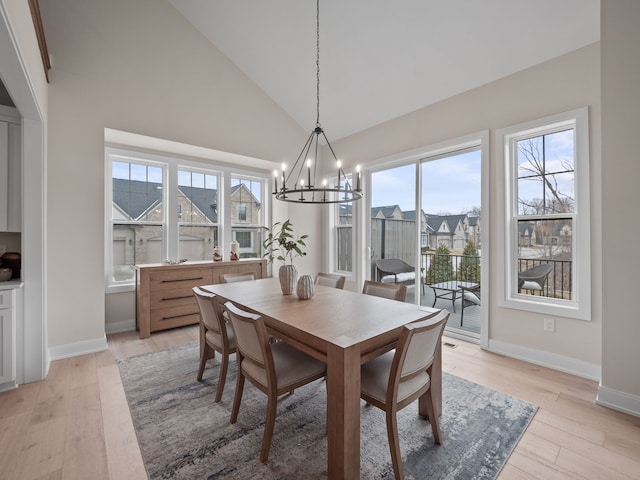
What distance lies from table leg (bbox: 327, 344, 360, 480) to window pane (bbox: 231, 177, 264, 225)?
4015 mm

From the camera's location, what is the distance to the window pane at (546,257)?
2.81 m

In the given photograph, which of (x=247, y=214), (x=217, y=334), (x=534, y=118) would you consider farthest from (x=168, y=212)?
(x=534, y=118)

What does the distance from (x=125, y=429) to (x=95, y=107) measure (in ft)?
10.6

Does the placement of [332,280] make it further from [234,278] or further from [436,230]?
[436,230]

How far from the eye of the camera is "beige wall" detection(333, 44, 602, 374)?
8.41ft

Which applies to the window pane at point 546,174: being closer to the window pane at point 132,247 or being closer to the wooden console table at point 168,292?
the wooden console table at point 168,292

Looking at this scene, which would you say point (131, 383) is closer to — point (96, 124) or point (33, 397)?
point (33, 397)

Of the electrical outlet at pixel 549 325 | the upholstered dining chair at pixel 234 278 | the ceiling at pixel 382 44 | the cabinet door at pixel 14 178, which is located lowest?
the electrical outlet at pixel 549 325

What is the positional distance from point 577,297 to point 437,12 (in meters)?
2.99

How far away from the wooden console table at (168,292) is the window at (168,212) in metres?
0.53

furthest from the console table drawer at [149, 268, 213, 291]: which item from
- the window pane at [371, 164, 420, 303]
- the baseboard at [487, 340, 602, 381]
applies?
the baseboard at [487, 340, 602, 381]

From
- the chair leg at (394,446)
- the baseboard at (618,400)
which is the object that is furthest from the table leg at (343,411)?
the baseboard at (618,400)

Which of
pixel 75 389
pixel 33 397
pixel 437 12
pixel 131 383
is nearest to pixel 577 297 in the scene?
pixel 437 12

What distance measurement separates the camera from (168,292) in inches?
149
